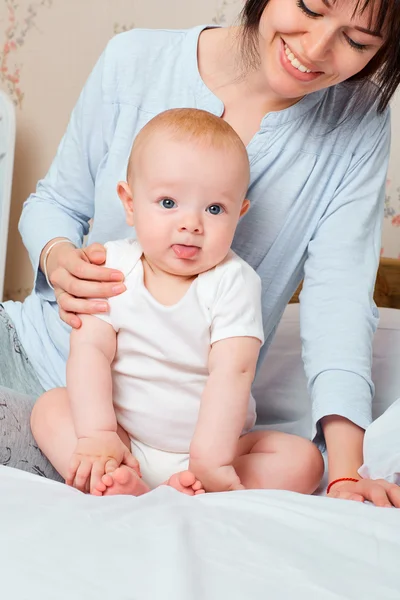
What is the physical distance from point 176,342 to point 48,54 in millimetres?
1932

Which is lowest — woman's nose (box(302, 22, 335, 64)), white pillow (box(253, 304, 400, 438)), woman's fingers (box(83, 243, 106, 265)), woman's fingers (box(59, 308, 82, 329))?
white pillow (box(253, 304, 400, 438))

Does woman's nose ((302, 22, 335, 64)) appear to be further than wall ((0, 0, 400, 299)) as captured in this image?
No

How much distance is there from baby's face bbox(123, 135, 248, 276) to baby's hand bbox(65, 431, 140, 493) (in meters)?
0.26

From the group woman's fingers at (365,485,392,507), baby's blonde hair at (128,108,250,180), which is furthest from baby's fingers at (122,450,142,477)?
baby's blonde hair at (128,108,250,180)

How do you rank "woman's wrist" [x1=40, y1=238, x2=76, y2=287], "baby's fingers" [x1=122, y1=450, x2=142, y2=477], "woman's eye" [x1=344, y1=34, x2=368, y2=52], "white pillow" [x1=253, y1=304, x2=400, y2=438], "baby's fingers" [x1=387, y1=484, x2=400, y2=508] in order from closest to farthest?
"baby's fingers" [x1=387, y1=484, x2=400, y2=508], "baby's fingers" [x1=122, y1=450, x2=142, y2=477], "woman's eye" [x1=344, y1=34, x2=368, y2=52], "woman's wrist" [x1=40, y1=238, x2=76, y2=287], "white pillow" [x1=253, y1=304, x2=400, y2=438]

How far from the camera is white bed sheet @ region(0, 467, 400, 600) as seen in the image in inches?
25.7

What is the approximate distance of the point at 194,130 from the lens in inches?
44.7

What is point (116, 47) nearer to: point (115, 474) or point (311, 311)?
point (311, 311)

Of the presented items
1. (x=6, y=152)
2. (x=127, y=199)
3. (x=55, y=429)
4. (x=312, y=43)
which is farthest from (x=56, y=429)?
(x=6, y=152)

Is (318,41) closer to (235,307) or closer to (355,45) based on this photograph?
(355,45)

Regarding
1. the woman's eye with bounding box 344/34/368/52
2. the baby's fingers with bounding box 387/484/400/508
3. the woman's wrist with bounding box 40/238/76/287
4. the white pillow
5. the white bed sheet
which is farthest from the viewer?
the white pillow

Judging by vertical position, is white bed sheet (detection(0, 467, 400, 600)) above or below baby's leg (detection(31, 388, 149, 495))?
above

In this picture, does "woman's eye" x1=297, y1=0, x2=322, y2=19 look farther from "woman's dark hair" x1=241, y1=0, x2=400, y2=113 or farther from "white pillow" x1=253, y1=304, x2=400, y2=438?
"white pillow" x1=253, y1=304, x2=400, y2=438

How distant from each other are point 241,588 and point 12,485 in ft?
0.96
